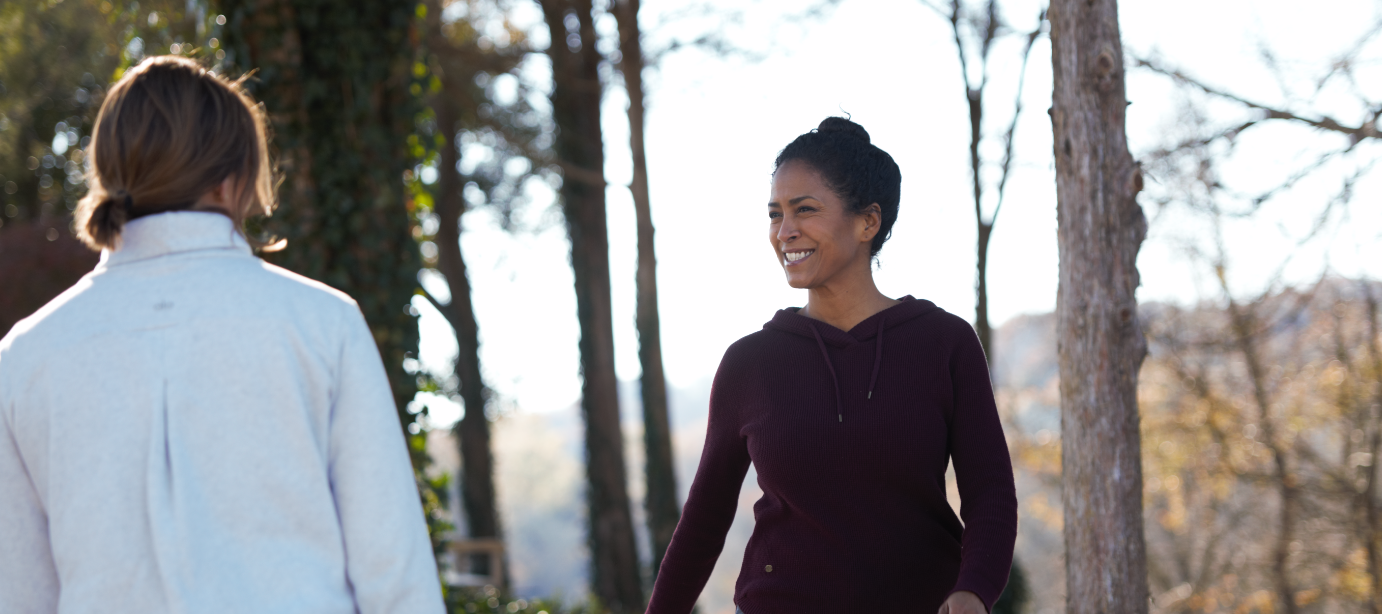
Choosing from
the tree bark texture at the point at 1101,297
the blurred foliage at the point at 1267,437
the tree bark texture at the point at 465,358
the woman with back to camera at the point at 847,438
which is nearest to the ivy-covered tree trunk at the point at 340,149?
the woman with back to camera at the point at 847,438

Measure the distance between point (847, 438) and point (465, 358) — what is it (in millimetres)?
11883

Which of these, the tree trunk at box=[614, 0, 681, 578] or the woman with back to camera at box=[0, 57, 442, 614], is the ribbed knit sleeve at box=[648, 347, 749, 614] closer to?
the woman with back to camera at box=[0, 57, 442, 614]

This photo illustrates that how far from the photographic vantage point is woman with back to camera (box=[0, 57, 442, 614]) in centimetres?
141

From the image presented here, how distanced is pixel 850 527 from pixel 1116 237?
4.72 ft

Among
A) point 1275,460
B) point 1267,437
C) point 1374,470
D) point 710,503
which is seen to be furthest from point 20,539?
point 1275,460

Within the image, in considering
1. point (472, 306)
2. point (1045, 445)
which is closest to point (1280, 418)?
point (1045, 445)

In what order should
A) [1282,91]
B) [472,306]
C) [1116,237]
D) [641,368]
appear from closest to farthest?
[1116,237]
[1282,91]
[641,368]
[472,306]

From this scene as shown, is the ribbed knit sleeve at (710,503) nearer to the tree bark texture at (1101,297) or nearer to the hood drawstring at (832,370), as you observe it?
the hood drawstring at (832,370)

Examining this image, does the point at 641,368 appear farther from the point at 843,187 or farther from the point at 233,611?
the point at 233,611

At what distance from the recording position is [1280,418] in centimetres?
1558

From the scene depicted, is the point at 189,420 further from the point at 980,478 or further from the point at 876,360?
the point at 980,478

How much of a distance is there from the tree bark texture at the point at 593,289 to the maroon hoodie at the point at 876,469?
29.6 feet

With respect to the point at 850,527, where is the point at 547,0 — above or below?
above

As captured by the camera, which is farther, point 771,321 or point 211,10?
point 211,10
